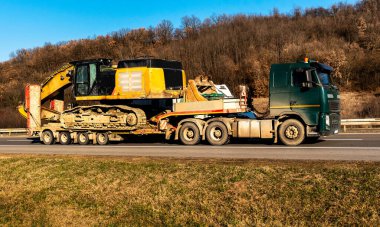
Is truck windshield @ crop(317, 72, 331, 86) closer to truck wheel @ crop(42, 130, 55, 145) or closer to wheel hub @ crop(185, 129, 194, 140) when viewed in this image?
wheel hub @ crop(185, 129, 194, 140)

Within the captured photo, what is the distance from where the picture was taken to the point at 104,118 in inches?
675

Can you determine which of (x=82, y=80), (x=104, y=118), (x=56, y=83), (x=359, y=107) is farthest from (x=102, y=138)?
(x=359, y=107)

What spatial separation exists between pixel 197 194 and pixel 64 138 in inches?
478

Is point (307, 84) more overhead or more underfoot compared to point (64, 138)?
more overhead

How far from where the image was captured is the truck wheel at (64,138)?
18109 millimetres

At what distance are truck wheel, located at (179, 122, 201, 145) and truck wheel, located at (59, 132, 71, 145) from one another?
5.86 metres

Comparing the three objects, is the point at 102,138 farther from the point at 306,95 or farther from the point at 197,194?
the point at 197,194

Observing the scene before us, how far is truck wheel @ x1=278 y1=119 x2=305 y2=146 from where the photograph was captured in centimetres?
1375

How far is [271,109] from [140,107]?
6.14 m

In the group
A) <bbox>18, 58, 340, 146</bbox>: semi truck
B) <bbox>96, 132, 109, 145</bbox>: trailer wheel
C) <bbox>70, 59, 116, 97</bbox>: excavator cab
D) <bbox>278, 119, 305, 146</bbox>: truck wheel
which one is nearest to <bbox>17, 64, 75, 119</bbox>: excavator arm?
<bbox>18, 58, 340, 146</bbox>: semi truck

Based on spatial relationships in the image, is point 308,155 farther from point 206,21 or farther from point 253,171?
point 206,21

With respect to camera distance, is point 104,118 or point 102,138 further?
point 102,138

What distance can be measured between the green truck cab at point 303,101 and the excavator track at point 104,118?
234 inches

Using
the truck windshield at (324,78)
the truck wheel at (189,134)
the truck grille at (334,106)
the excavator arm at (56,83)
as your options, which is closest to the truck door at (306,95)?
the truck windshield at (324,78)
